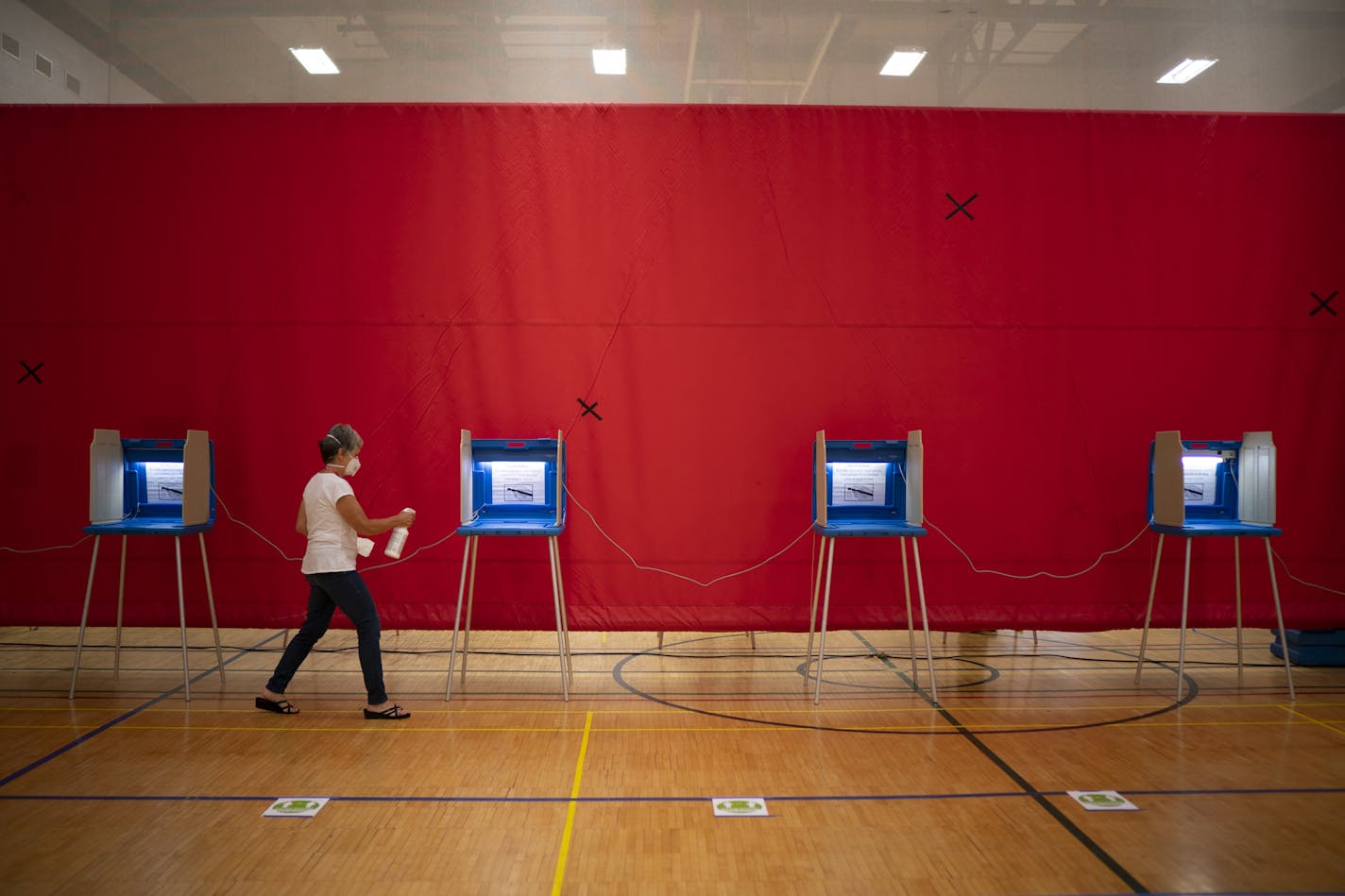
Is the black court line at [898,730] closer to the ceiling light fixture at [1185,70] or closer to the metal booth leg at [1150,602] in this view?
the metal booth leg at [1150,602]

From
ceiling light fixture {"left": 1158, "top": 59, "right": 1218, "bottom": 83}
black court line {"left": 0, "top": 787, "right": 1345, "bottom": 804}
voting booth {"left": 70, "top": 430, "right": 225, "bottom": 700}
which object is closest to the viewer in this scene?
black court line {"left": 0, "top": 787, "right": 1345, "bottom": 804}

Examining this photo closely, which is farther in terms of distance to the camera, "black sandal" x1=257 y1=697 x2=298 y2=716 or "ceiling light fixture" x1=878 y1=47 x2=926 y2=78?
"ceiling light fixture" x1=878 y1=47 x2=926 y2=78

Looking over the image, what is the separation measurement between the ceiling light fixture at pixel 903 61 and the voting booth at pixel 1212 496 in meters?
2.50

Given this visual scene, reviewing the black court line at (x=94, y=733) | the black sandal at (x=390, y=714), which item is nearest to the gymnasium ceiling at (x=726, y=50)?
the black court line at (x=94, y=733)

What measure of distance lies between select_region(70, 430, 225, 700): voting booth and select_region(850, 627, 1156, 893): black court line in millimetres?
3374

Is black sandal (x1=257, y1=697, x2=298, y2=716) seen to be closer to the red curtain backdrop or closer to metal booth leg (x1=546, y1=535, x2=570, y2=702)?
the red curtain backdrop

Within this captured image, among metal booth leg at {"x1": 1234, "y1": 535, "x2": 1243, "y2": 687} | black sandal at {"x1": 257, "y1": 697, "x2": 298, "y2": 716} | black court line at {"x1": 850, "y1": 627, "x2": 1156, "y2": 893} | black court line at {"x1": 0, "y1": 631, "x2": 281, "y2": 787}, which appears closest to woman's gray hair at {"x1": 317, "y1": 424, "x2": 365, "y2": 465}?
black sandal at {"x1": 257, "y1": 697, "x2": 298, "y2": 716}

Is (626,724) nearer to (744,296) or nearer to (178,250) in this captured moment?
(744,296)

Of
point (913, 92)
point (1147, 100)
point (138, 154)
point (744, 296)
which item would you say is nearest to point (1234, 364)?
point (1147, 100)

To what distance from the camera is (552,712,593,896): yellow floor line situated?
2363 millimetres

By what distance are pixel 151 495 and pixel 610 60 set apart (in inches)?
135

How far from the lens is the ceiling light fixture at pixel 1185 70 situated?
16.6 ft

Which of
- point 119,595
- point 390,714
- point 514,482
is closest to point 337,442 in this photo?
point 514,482

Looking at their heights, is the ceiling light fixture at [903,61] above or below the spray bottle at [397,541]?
above
